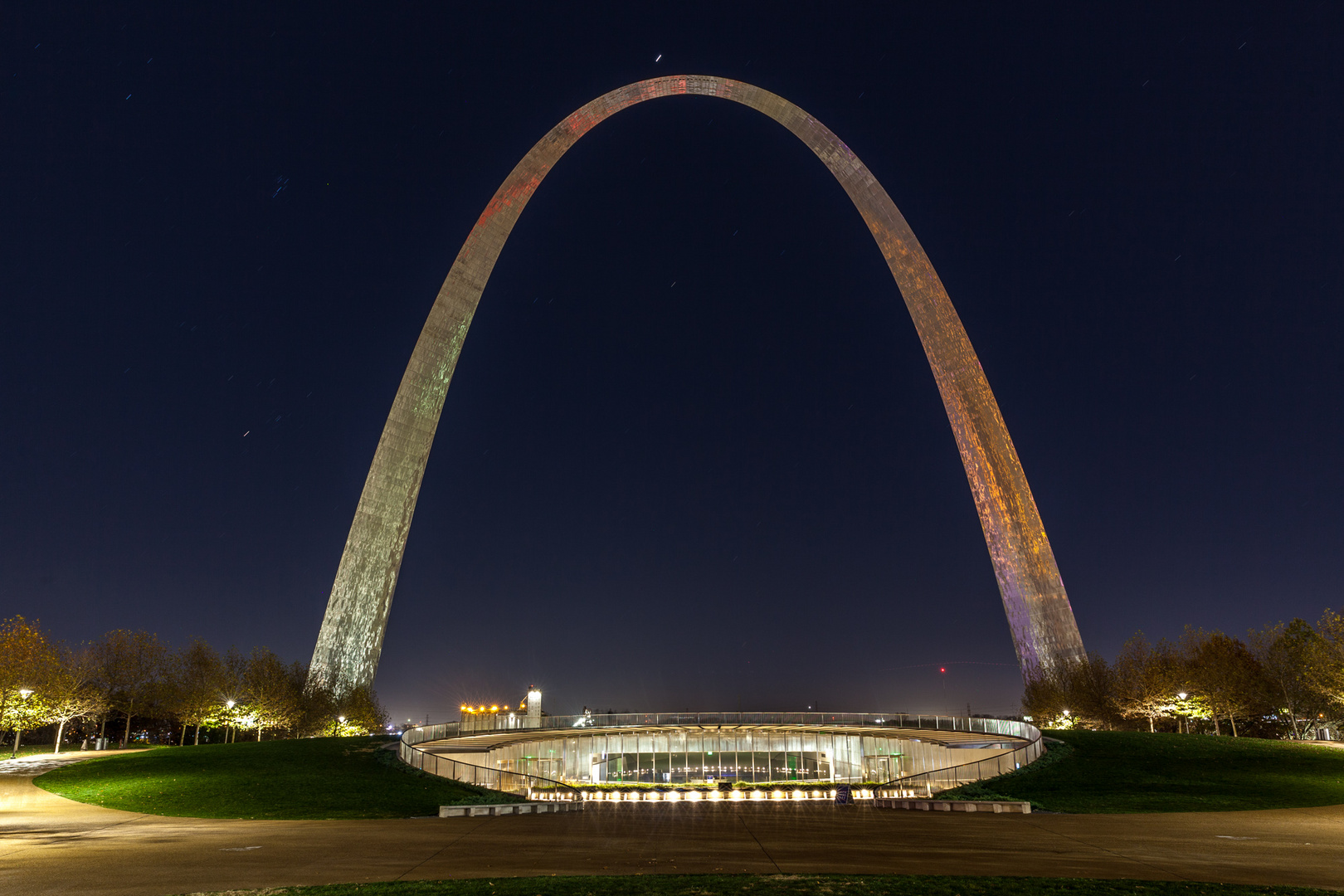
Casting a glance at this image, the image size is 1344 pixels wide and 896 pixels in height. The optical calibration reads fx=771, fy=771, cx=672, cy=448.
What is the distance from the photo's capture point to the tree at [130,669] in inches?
1997

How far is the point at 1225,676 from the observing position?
41188 mm

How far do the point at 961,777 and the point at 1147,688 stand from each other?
2211cm

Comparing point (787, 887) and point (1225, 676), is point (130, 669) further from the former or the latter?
point (1225, 676)

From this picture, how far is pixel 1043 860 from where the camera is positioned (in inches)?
458

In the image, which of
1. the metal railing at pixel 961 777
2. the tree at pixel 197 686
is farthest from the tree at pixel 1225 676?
the tree at pixel 197 686

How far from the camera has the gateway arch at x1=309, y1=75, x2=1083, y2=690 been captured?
133ft

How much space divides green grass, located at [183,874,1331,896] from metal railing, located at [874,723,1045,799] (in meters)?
13.6

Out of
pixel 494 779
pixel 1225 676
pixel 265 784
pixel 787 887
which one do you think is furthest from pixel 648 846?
pixel 1225 676

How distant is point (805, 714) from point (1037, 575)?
47.0 feet

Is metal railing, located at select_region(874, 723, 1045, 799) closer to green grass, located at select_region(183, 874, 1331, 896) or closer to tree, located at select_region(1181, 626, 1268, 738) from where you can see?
green grass, located at select_region(183, 874, 1331, 896)

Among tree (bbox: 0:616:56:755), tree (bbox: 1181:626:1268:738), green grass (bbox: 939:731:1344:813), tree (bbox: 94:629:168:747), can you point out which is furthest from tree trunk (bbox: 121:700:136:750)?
tree (bbox: 1181:626:1268:738)

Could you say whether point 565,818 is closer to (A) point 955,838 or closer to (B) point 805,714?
(A) point 955,838

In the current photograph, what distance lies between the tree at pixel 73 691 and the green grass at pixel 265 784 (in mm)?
16870

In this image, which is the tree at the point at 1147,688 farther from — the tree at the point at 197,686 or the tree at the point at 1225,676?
the tree at the point at 197,686
